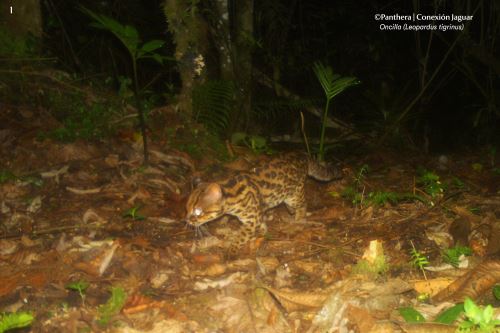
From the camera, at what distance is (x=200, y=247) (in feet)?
17.1

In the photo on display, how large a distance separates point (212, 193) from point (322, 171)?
2.13m

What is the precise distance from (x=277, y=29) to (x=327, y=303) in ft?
27.7

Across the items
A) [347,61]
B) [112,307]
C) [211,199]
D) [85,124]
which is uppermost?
[347,61]

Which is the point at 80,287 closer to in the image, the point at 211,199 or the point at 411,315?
the point at 211,199

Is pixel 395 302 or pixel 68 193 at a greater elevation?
pixel 68 193

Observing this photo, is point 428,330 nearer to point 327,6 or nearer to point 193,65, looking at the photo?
point 193,65

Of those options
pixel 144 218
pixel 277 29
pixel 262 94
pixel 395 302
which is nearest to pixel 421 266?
pixel 395 302

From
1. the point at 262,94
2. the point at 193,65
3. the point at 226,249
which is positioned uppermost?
the point at 193,65

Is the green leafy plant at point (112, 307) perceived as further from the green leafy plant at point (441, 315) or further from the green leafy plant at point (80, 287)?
the green leafy plant at point (441, 315)

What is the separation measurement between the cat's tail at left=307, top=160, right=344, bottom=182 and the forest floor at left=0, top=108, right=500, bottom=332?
29 cm

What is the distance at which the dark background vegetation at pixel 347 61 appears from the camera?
9398 millimetres

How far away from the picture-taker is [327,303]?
149 inches

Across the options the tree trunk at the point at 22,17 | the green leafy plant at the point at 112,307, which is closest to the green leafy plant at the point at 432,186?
the green leafy plant at the point at 112,307

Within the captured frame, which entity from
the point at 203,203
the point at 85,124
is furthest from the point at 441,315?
the point at 85,124
